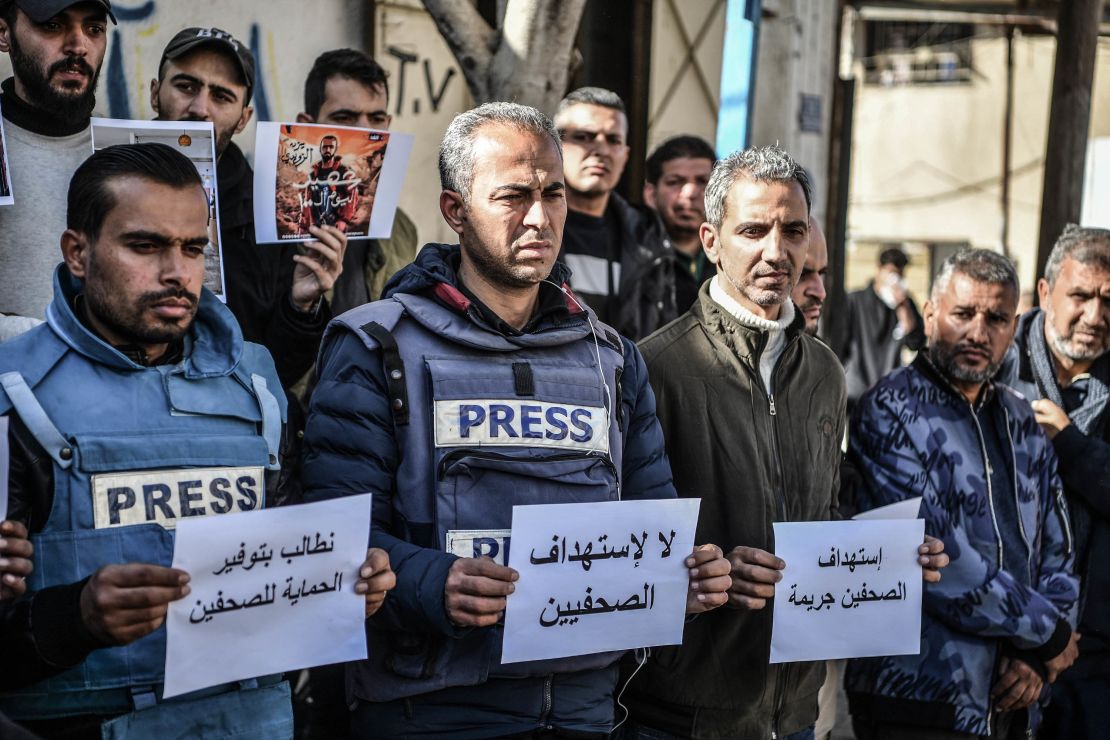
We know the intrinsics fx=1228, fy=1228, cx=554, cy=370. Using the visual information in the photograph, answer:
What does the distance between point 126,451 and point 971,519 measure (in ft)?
8.21

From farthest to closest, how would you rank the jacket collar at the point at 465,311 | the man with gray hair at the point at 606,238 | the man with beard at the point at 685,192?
the man with beard at the point at 685,192
the man with gray hair at the point at 606,238
the jacket collar at the point at 465,311

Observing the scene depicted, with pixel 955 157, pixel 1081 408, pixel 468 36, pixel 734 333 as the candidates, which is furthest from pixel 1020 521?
pixel 955 157

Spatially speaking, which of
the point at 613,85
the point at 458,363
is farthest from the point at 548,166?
the point at 613,85

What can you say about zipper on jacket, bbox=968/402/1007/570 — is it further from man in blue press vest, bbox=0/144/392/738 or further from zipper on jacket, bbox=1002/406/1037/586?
man in blue press vest, bbox=0/144/392/738

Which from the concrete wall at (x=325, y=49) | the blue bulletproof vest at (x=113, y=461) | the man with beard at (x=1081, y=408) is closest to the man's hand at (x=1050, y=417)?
the man with beard at (x=1081, y=408)

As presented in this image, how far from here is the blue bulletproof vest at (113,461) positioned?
2.21m

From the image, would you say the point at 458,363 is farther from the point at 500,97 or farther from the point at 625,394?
the point at 500,97

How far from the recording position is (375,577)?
2369mm

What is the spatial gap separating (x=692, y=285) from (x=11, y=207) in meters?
2.54

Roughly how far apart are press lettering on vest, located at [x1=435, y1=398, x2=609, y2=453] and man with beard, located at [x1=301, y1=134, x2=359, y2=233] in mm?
1144

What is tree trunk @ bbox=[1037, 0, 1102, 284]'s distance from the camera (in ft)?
24.3

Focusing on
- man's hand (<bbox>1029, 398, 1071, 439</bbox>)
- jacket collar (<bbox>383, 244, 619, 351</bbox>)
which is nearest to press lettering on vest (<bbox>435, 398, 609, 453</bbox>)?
jacket collar (<bbox>383, 244, 619, 351</bbox>)

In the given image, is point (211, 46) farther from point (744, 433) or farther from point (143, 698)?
point (143, 698)

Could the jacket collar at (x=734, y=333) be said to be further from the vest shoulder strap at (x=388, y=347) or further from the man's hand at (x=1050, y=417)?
the man's hand at (x=1050, y=417)
